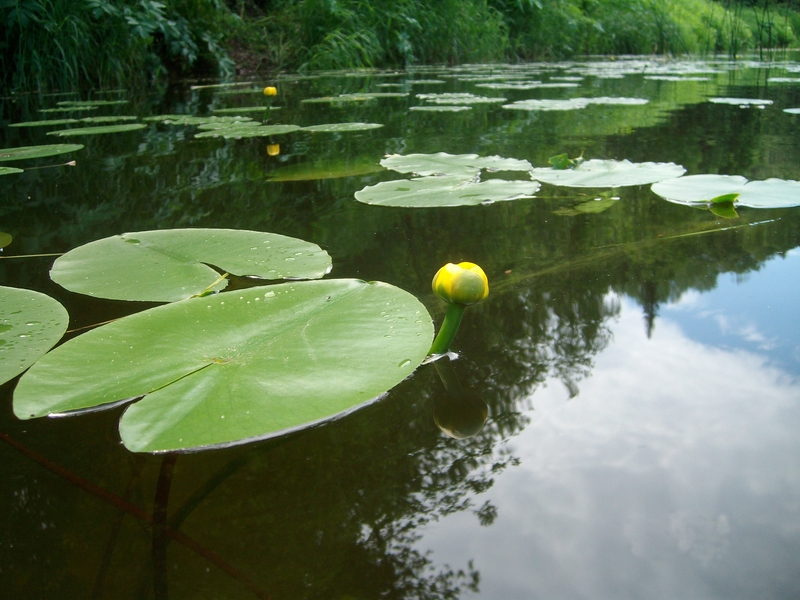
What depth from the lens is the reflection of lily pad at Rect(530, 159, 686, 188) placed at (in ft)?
3.89

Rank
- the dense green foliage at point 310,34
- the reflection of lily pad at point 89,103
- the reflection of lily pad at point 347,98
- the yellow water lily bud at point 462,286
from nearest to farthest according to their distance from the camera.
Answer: the yellow water lily bud at point 462,286 → the reflection of lily pad at point 89,103 → the reflection of lily pad at point 347,98 → the dense green foliage at point 310,34

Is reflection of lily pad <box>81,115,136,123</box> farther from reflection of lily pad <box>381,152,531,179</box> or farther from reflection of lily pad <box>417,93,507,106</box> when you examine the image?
reflection of lily pad <box>381,152,531,179</box>

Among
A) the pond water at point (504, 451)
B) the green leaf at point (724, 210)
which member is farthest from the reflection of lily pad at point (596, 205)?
the green leaf at point (724, 210)

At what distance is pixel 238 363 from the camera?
0.54 m

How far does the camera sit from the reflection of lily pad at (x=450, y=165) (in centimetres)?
131

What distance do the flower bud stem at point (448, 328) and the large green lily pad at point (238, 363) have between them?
2 cm

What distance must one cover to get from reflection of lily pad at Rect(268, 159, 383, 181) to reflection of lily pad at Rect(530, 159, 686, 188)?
16.1 inches

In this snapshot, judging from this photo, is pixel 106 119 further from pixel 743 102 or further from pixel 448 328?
pixel 743 102

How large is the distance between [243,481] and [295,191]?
924mm

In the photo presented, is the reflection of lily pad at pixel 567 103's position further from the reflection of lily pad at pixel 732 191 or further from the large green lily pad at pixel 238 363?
the large green lily pad at pixel 238 363

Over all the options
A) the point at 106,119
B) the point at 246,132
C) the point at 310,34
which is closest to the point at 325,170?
the point at 246,132

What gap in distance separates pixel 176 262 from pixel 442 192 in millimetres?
524

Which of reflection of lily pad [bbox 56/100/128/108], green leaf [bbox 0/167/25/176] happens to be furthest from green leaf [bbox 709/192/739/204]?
reflection of lily pad [bbox 56/100/128/108]

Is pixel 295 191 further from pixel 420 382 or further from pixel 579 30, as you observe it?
pixel 579 30
